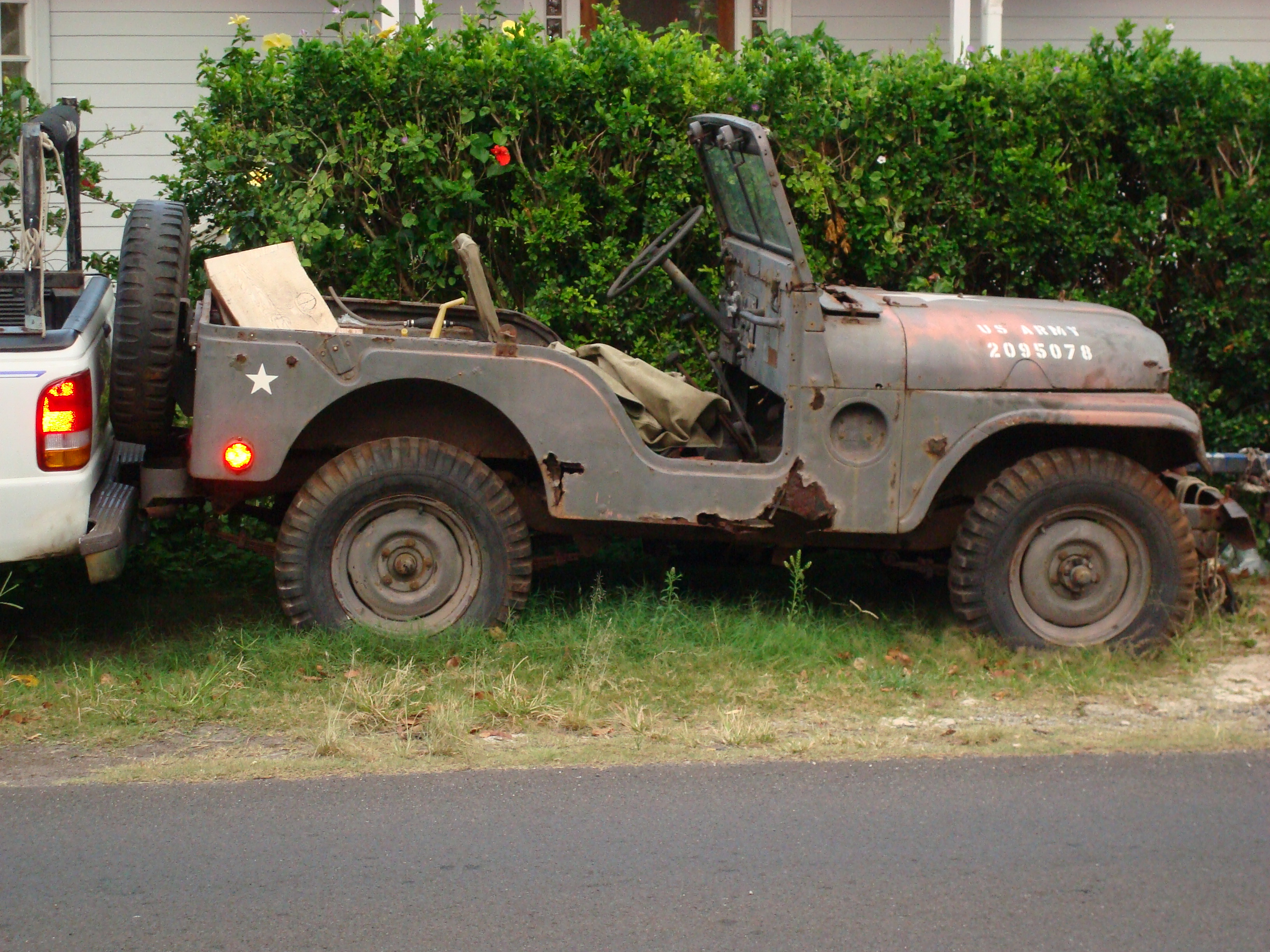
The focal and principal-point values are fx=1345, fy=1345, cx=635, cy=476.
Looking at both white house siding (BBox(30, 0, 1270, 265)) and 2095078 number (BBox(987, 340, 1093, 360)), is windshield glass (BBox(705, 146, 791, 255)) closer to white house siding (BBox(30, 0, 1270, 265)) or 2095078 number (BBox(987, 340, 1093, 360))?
2095078 number (BBox(987, 340, 1093, 360))

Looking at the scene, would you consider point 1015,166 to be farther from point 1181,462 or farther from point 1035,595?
point 1035,595

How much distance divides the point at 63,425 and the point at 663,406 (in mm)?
2429

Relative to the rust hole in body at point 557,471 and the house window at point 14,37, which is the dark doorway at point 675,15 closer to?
the house window at point 14,37

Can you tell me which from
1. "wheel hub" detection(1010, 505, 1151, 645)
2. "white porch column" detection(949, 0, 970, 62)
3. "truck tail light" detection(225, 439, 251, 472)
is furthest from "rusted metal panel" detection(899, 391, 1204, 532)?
"white porch column" detection(949, 0, 970, 62)

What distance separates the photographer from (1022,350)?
554cm

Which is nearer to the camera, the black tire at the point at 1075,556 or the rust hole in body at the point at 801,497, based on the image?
the rust hole in body at the point at 801,497

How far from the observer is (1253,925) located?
3.46 m

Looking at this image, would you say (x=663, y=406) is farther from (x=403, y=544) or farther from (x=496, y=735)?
(x=496, y=735)

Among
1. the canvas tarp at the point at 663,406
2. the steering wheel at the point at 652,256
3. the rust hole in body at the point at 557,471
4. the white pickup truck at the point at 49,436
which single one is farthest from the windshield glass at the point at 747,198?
the white pickup truck at the point at 49,436

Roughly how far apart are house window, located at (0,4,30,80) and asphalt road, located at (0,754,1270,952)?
330 inches

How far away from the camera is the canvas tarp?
5824 mm

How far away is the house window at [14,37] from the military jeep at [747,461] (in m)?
6.62

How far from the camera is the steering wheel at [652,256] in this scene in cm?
594

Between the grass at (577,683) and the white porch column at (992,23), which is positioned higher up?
Answer: the white porch column at (992,23)
